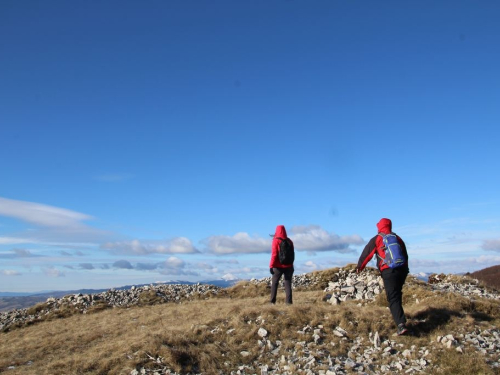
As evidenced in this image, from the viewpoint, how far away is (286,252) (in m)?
15.2

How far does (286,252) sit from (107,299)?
789 inches

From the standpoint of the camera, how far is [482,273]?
45.5 metres

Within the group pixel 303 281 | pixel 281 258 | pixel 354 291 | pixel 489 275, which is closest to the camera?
pixel 281 258

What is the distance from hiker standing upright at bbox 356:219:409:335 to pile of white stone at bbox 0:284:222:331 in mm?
19480

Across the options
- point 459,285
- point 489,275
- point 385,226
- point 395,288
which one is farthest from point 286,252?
point 489,275

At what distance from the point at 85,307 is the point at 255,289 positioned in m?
12.3

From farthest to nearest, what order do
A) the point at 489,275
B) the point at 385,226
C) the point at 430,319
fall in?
the point at 489,275 < the point at 430,319 < the point at 385,226

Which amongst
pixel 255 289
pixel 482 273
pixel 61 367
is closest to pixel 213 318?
pixel 61 367

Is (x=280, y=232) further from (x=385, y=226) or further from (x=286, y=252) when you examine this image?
(x=385, y=226)

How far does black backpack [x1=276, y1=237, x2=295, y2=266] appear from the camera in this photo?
49.5 feet

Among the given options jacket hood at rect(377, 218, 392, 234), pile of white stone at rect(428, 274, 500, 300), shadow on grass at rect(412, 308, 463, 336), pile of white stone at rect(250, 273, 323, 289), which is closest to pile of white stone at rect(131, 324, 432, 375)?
shadow on grass at rect(412, 308, 463, 336)

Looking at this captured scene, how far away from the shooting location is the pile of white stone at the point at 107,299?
85.9 feet

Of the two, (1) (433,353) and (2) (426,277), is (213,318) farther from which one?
(2) (426,277)

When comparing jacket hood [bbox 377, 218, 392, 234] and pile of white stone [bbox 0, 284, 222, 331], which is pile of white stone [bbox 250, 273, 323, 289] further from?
jacket hood [bbox 377, 218, 392, 234]
